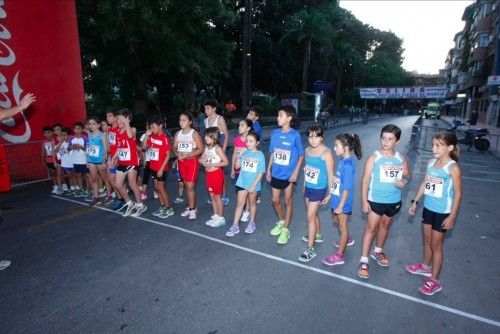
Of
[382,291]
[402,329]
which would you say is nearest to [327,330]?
[402,329]

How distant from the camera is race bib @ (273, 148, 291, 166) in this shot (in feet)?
15.9

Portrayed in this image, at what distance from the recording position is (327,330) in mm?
3113

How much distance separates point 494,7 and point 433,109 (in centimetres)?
1980

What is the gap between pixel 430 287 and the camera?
3736 mm

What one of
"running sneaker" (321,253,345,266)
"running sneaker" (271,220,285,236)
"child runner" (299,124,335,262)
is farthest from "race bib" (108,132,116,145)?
"running sneaker" (321,253,345,266)

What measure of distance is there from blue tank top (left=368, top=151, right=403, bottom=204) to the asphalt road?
3.36 feet

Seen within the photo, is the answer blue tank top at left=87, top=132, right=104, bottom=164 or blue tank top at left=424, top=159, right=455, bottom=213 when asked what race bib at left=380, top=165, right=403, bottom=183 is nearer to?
blue tank top at left=424, top=159, right=455, bottom=213

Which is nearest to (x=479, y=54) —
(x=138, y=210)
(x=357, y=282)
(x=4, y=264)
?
(x=357, y=282)

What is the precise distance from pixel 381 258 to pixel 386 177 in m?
1.24

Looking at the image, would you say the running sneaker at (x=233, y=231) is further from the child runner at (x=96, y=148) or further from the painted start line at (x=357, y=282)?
the child runner at (x=96, y=148)

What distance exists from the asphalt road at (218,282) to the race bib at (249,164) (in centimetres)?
109

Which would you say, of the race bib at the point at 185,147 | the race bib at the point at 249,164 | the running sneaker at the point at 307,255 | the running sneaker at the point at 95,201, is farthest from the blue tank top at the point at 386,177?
the running sneaker at the point at 95,201

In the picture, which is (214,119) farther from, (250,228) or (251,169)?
(250,228)

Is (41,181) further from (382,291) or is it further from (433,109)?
(433,109)
